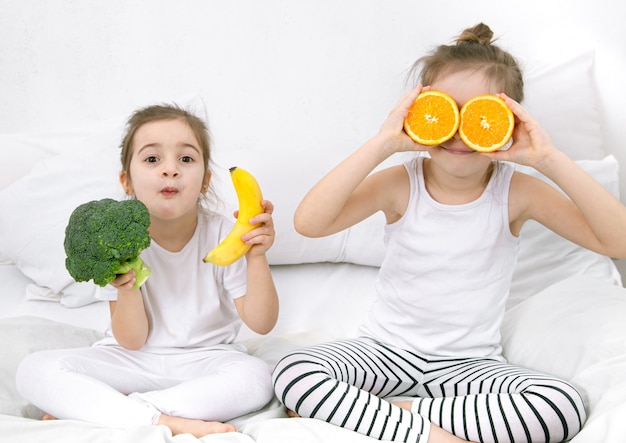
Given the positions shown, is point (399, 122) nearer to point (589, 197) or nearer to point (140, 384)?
point (589, 197)

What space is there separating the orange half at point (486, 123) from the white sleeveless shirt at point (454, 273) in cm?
20

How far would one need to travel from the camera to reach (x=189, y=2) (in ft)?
8.32

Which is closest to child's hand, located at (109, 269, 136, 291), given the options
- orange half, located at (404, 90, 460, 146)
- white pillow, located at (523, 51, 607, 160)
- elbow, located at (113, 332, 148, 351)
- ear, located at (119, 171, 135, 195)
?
elbow, located at (113, 332, 148, 351)

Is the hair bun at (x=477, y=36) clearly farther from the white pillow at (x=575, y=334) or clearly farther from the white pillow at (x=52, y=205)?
the white pillow at (x=52, y=205)

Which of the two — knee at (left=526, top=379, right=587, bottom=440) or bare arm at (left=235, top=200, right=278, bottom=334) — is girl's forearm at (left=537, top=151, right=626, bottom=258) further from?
bare arm at (left=235, top=200, right=278, bottom=334)

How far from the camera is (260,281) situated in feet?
5.63

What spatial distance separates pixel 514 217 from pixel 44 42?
5.65 ft

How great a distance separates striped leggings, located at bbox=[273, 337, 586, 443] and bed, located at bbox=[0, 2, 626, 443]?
10cm

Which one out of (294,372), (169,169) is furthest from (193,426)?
(169,169)

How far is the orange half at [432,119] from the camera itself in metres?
1.58

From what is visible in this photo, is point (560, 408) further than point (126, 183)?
No

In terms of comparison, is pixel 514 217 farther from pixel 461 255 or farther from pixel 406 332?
pixel 406 332

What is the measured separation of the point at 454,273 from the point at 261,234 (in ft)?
1.54

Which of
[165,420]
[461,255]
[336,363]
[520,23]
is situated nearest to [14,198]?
[165,420]
